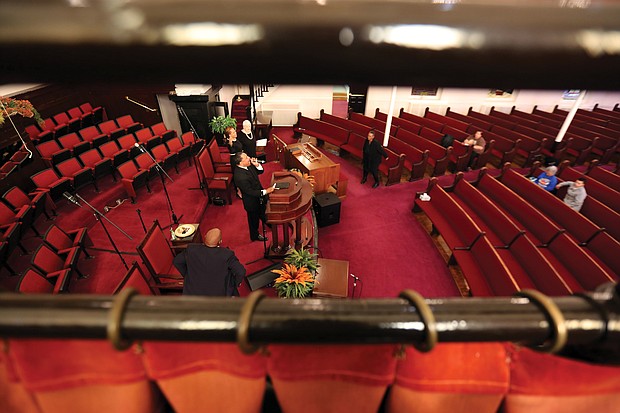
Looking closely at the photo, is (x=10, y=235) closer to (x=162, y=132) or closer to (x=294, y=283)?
(x=294, y=283)

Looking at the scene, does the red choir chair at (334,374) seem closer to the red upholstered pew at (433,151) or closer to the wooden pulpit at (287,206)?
the wooden pulpit at (287,206)

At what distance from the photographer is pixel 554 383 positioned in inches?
30.4

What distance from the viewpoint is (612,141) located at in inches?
310

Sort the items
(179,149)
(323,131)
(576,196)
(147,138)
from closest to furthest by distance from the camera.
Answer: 1. (576,196)
2. (179,149)
3. (147,138)
4. (323,131)

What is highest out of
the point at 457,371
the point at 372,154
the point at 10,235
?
the point at 457,371

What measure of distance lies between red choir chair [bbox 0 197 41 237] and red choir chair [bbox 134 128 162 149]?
3.00 meters

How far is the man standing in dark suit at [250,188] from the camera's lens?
13.8 ft

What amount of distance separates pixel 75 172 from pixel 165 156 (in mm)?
1865

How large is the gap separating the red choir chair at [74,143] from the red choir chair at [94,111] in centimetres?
257

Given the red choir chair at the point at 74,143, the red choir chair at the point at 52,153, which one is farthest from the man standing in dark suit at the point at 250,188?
the red choir chair at the point at 74,143

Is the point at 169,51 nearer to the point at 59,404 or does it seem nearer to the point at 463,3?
the point at 463,3

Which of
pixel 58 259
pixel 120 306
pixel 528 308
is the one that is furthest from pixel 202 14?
pixel 58 259

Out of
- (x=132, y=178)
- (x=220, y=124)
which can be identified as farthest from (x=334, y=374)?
(x=220, y=124)

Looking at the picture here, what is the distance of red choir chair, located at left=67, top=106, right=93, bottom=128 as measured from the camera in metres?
9.56
